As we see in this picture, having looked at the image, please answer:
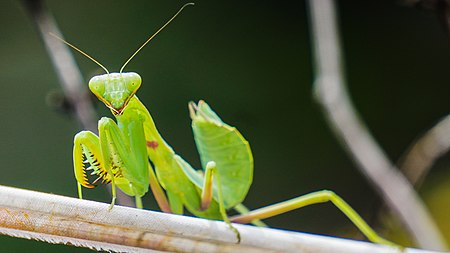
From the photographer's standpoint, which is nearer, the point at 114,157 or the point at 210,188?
the point at 114,157

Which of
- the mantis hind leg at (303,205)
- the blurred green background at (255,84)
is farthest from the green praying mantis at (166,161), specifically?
the blurred green background at (255,84)

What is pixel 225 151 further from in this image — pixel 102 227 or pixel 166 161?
pixel 102 227

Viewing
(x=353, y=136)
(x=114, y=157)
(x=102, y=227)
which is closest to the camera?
(x=102, y=227)

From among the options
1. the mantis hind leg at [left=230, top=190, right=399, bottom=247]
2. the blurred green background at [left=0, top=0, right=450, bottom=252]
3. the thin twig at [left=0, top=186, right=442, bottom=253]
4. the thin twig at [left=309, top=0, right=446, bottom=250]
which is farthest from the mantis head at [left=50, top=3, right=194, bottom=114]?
the blurred green background at [left=0, top=0, right=450, bottom=252]

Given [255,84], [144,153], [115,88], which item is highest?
[115,88]

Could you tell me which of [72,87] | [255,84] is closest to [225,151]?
[72,87]

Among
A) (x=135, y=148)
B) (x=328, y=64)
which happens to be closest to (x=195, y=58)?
(x=328, y=64)
